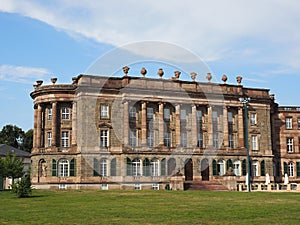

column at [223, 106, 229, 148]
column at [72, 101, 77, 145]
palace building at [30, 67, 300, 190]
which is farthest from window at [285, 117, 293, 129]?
column at [72, 101, 77, 145]

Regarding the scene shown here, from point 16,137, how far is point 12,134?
3.82 feet

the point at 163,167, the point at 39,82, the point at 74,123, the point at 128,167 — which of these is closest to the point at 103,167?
the point at 128,167

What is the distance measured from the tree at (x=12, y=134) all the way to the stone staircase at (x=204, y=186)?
6188 centimetres

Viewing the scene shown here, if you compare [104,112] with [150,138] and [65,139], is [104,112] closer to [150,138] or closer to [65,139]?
[65,139]

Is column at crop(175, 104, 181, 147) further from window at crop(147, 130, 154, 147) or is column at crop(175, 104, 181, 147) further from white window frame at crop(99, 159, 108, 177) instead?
white window frame at crop(99, 159, 108, 177)

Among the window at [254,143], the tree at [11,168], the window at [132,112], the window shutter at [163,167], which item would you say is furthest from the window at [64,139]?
the window at [254,143]

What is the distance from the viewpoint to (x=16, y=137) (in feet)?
343

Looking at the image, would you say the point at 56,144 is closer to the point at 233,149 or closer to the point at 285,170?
the point at 233,149

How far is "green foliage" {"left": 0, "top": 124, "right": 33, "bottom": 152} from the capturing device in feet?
336

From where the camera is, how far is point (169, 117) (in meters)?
55.7

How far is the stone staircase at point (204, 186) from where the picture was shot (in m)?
49.7

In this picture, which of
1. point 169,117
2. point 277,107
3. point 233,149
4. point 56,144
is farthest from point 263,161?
point 56,144

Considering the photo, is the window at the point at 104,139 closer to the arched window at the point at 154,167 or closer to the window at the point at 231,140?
the arched window at the point at 154,167

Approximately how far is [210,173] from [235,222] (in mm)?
38850
